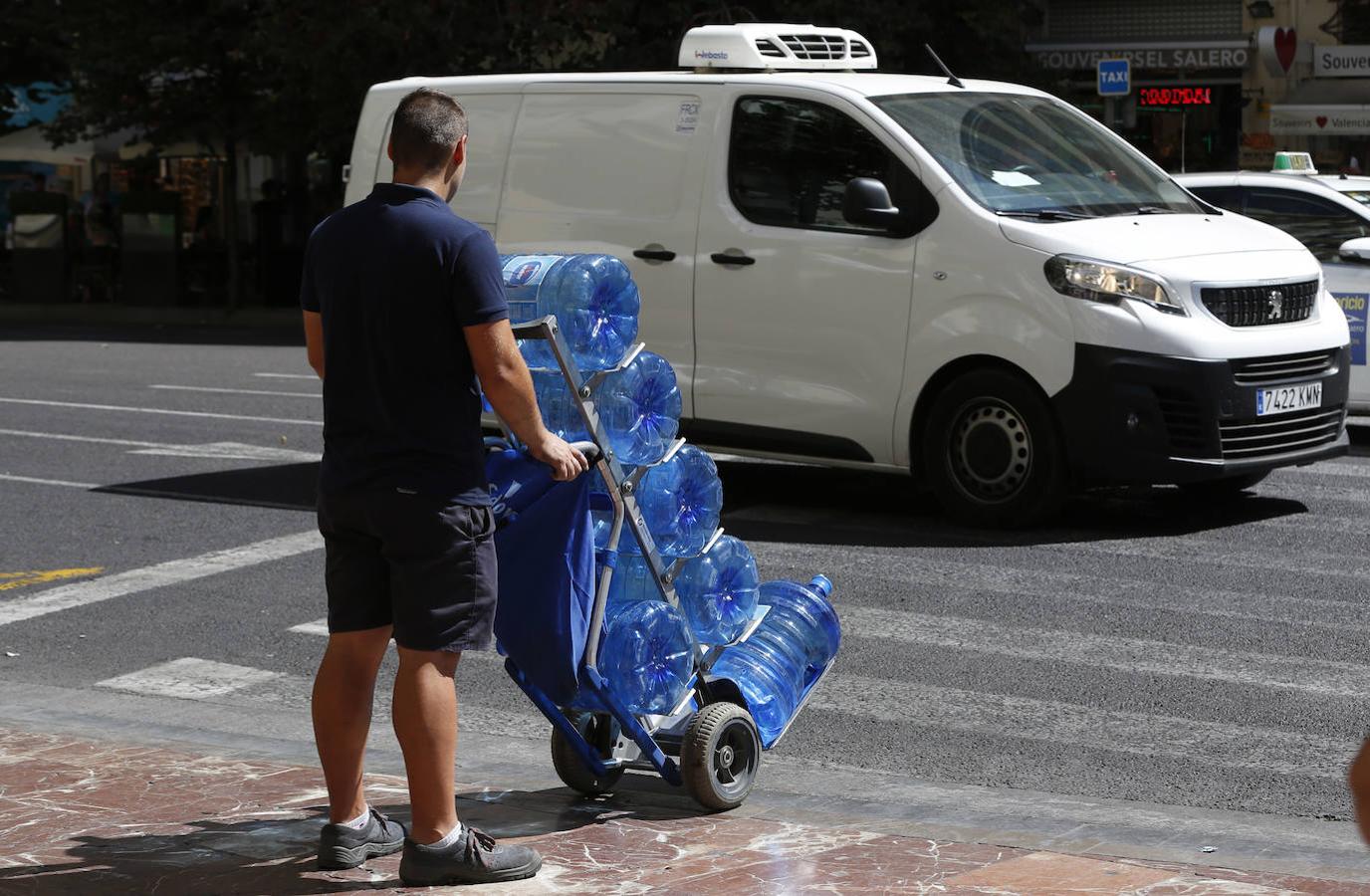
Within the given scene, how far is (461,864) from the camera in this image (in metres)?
4.50

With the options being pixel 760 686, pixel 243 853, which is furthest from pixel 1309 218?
pixel 243 853

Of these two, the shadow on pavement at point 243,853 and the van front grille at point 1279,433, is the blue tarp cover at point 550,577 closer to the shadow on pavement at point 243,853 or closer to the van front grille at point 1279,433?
the shadow on pavement at point 243,853

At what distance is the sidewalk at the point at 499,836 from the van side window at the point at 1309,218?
26.0 feet

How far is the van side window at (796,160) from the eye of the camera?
380 inches

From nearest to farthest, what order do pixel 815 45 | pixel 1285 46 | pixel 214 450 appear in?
1. pixel 815 45
2. pixel 214 450
3. pixel 1285 46

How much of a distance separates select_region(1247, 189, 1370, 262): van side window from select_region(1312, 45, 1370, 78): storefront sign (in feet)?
53.9

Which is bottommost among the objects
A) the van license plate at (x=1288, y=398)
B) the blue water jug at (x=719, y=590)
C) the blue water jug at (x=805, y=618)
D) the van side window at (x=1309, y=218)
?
the blue water jug at (x=805, y=618)

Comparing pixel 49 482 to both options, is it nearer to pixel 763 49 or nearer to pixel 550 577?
pixel 763 49

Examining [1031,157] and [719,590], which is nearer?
[719,590]

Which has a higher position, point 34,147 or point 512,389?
point 34,147

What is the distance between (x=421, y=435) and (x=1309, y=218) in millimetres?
8978

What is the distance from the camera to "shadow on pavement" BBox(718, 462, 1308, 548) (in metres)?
9.35

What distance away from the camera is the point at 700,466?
17.2 ft

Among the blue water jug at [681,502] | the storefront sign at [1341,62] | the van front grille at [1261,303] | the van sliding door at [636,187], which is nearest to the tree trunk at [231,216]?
the storefront sign at [1341,62]
